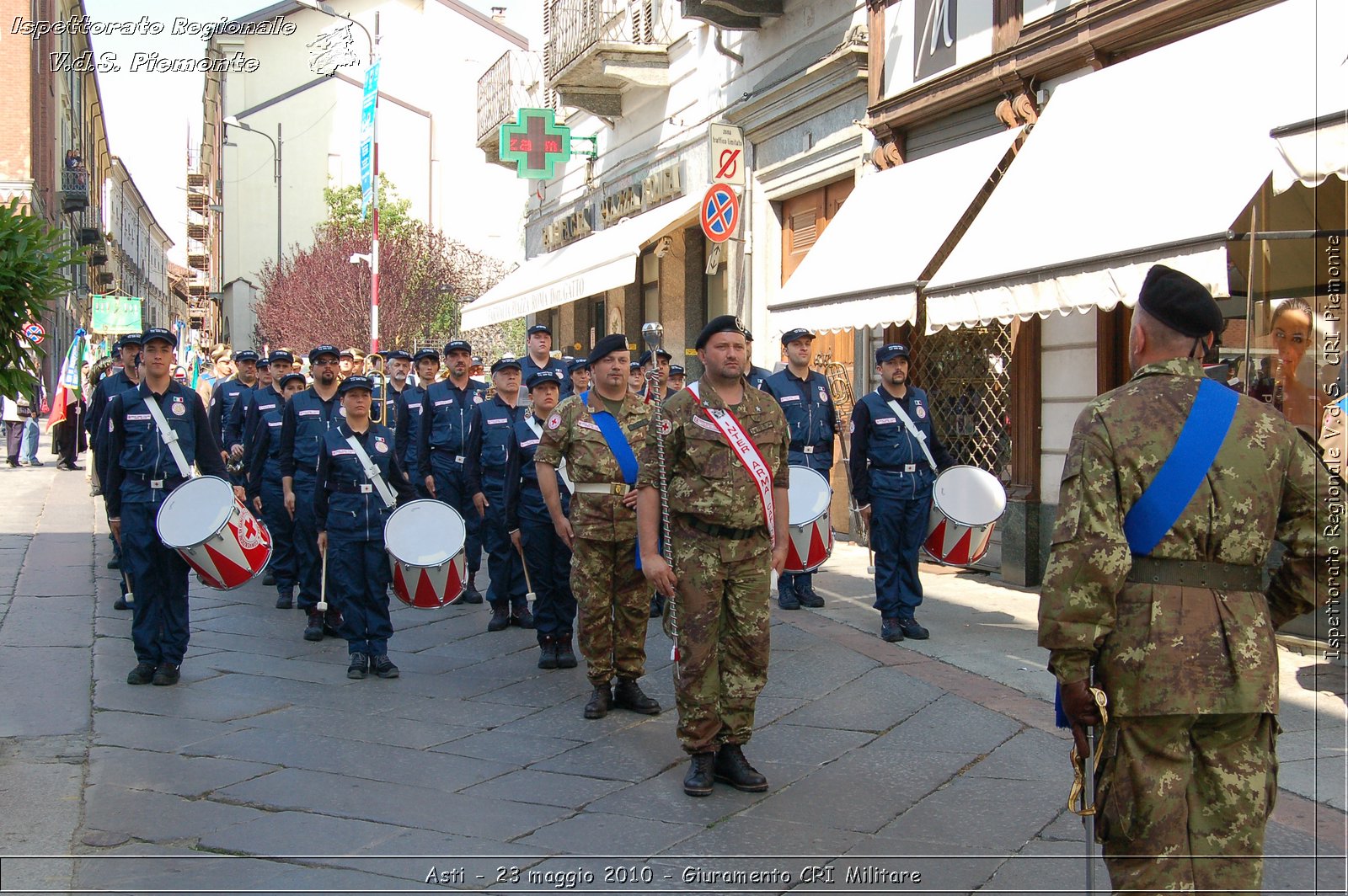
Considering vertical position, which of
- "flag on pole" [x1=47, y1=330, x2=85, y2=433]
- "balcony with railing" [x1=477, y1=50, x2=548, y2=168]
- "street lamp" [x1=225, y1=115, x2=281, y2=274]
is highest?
"street lamp" [x1=225, y1=115, x2=281, y2=274]

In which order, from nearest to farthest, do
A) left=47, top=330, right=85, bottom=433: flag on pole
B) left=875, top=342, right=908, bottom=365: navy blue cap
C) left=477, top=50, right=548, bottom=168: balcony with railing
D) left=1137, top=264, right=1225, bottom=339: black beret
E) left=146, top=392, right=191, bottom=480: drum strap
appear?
left=1137, top=264, right=1225, bottom=339: black beret → left=146, top=392, right=191, bottom=480: drum strap → left=875, top=342, right=908, bottom=365: navy blue cap → left=47, top=330, right=85, bottom=433: flag on pole → left=477, top=50, right=548, bottom=168: balcony with railing

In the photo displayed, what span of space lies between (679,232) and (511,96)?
772 cm

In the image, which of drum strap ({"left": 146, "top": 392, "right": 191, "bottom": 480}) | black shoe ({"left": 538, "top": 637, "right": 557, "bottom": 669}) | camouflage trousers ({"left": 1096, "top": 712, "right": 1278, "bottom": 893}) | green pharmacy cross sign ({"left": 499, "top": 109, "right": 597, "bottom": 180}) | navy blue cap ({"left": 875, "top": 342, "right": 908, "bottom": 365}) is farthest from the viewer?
green pharmacy cross sign ({"left": 499, "top": 109, "right": 597, "bottom": 180})

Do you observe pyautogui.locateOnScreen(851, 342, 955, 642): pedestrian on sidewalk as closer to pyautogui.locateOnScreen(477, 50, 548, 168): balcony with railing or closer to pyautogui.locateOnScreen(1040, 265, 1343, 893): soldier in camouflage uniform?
pyautogui.locateOnScreen(1040, 265, 1343, 893): soldier in camouflage uniform

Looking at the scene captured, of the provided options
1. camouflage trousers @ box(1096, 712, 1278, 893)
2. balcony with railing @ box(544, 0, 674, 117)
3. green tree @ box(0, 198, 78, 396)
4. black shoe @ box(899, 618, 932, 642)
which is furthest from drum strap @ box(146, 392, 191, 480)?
balcony with railing @ box(544, 0, 674, 117)

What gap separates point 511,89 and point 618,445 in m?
18.8

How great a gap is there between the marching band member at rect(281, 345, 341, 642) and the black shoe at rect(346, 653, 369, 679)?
1.10 meters

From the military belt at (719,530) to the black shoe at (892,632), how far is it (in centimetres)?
315

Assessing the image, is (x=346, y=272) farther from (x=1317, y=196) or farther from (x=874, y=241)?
(x=1317, y=196)

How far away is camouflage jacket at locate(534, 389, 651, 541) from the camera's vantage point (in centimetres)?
667

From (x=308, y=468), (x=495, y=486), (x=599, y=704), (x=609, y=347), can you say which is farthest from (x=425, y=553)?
(x=308, y=468)

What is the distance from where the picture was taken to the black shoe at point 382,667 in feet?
24.5

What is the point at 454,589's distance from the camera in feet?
25.0

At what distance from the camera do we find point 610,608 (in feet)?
22.0
